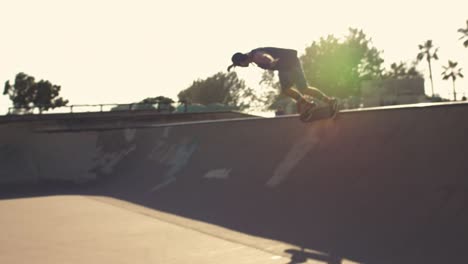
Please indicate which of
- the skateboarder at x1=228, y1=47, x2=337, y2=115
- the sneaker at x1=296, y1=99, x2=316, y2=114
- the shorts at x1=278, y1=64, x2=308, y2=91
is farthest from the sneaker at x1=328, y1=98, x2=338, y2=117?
the shorts at x1=278, y1=64, x2=308, y2=91

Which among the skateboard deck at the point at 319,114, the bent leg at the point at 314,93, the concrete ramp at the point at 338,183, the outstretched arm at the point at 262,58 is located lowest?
the concrete ramp at the point at 338,183

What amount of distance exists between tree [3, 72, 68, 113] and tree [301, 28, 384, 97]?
3778cm

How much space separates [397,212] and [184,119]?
19.5m

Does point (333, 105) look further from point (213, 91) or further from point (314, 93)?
point (213, 91)

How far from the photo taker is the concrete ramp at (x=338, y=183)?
17.0 feet

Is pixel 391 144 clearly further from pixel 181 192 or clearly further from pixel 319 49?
pixel 319 49

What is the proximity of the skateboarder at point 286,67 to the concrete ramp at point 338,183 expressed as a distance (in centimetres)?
51

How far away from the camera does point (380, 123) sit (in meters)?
7.11

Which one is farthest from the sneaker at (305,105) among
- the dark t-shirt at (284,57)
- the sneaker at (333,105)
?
the dark t-shirt at (284,57)

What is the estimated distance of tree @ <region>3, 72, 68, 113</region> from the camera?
72.8m

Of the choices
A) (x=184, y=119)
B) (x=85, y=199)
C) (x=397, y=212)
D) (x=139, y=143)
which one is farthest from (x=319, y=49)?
(x=397, y=212)

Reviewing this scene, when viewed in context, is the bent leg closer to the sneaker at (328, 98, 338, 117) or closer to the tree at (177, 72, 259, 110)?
the sneaker at (328, 98, 338, 117)

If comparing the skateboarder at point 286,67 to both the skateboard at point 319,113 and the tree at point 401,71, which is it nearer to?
the skateboard at point 319,113

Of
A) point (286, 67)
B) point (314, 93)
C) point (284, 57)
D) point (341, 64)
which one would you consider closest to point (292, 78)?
point (286, 67)
